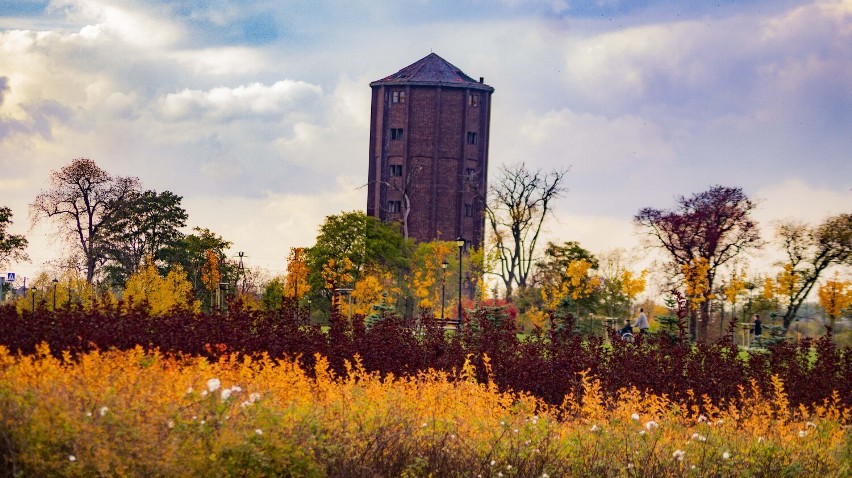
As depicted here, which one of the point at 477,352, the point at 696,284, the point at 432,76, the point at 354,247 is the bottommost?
the point at 477,352

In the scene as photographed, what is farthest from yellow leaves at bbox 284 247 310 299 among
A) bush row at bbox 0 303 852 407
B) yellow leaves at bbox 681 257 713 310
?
bush row at bbox 0 303 852 407

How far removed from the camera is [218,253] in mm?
53438

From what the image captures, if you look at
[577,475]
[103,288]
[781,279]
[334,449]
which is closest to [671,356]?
[577,475]

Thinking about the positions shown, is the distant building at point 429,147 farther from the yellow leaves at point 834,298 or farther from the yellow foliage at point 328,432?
the yellow foliage at point 328,432

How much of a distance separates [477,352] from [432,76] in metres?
54.6

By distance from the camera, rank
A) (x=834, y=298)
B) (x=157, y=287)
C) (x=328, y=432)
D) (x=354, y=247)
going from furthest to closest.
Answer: (x=354, y=247) < (x=157, y=287) < (x=834, y=298) < (x=328, y=432)

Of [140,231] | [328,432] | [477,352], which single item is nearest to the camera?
[328,432]

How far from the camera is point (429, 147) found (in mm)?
68938

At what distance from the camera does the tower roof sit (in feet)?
223

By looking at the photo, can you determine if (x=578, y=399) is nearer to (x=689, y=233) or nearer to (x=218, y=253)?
(x=689, y=233)

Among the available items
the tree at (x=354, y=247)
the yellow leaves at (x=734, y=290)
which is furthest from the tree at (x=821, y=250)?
the tree at (x=354, y=247)

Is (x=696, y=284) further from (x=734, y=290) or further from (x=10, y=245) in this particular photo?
(x=10, y=245)

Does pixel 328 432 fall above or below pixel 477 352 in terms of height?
below

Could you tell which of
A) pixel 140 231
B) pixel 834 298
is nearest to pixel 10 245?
pixel 140 231
